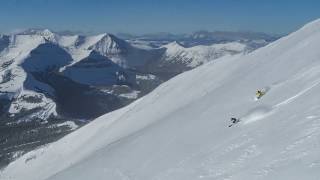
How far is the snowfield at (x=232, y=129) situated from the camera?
25.0 metres

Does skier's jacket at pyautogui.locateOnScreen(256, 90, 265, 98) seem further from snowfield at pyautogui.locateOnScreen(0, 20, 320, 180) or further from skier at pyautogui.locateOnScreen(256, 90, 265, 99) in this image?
snowfield at pyautogui.locateOnScreen(0, 20, 320, 180)

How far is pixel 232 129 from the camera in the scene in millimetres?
34062

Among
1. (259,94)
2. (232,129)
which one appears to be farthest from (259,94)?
(232,129)

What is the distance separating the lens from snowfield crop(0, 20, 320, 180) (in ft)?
81.9

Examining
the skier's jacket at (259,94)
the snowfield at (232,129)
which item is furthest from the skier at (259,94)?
the snowfield at (232,129)

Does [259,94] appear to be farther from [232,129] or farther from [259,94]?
[232,129]

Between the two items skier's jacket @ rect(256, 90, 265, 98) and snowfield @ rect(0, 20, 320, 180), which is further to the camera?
skier's jacket @ rect(256, 90, 265, 98)

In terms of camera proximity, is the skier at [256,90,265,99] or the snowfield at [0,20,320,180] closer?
the snowfield at [0,20,320,180]

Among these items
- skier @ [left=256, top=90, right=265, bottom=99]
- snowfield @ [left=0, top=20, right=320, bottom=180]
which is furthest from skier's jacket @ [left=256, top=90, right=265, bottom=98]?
snowfield @ [left=0, top=20, right=320, bottom=180]

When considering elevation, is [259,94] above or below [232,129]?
above

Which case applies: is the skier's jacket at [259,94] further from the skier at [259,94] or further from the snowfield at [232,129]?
the snowfield at [232,129]

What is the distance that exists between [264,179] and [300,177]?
198cm

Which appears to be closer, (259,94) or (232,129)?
(232,129)

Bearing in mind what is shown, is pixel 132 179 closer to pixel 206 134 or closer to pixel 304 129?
pixel 206 134
